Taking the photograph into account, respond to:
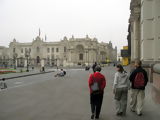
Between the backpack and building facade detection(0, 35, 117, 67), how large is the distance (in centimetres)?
8589

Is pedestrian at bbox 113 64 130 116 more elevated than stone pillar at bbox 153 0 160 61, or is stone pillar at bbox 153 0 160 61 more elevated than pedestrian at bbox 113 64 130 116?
stone pillar at bbox 153 0 160 61

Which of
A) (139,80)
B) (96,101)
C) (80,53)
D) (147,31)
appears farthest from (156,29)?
(80,53)

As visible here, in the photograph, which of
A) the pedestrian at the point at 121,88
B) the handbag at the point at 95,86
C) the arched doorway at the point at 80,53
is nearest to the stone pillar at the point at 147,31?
the pedestrian at the point at 121,88

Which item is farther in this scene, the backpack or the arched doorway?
the arched doorway

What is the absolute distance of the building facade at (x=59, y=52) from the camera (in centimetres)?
10181

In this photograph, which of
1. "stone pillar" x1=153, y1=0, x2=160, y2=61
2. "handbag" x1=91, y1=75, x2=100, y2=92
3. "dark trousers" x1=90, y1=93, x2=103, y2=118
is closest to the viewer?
"handbag" x1=91, y1=75, x2=100, y2=92

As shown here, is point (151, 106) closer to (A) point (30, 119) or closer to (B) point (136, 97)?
(B) point (136, 97)

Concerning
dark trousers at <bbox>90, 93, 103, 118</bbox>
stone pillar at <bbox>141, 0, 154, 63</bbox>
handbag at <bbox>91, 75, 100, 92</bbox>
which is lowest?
dark trousers at <bbox>90, 93, 103, 118</bbox>

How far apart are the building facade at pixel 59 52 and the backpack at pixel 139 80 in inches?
3381

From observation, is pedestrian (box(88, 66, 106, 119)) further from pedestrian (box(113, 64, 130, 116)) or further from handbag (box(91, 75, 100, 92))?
pedestrian (box(113, 64, 130, 116))

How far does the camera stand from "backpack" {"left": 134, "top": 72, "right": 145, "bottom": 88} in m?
6.54

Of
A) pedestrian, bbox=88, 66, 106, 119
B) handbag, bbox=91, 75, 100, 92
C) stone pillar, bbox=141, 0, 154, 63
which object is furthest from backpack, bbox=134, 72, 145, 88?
stone pillar, bbox=141, 0, 154, 63

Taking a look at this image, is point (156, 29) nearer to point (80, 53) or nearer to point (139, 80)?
point (139, 80)

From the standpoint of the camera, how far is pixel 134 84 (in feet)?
21.6
